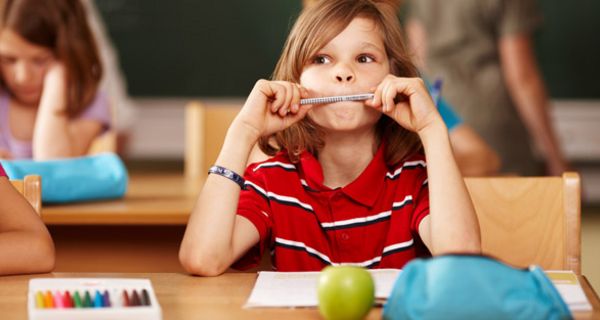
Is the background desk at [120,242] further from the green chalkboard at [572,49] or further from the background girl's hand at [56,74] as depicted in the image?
the green chalkboard at [572,49]

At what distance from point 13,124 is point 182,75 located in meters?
2.64

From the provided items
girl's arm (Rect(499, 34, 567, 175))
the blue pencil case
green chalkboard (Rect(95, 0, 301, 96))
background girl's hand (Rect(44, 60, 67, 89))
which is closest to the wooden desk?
the blue pencil case

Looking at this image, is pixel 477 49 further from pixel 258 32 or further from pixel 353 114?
pixel 353 114

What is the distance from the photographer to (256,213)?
1.57 meters

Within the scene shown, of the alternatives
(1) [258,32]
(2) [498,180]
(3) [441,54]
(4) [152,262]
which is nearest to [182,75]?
(1) [258,32]

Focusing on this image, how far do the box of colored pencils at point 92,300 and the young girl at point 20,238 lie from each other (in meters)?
0.23

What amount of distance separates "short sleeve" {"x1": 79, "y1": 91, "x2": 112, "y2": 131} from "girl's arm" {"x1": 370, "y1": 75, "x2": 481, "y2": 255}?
1.39 metres

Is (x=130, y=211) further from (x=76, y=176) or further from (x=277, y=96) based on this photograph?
(x=277, y=96)

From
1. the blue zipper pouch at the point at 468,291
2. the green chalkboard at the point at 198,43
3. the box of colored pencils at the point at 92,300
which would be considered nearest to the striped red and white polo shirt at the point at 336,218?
the box of colored pencils at the point at 92,300

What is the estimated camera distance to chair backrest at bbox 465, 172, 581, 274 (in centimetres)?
162

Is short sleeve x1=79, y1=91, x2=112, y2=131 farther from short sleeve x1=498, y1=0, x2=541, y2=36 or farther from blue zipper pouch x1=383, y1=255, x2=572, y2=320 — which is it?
blue zipper pouch x1=383, y1=255, x2=572, y2=320

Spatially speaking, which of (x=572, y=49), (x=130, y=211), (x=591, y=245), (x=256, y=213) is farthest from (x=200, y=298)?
(x=572, y=49)

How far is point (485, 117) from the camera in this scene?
392 cm

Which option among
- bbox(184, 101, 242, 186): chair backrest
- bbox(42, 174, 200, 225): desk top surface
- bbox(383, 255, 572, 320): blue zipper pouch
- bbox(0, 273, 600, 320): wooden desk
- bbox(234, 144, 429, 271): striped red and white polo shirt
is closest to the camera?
bbox(383, 255, 572, 320): blue zipper pouch
